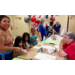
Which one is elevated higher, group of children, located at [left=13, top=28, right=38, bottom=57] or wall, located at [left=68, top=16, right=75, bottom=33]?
wall, located at [left=68, top=16, right=75, bottom=33]

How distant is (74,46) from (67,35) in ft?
0.61

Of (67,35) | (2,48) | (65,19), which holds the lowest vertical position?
(2,48)

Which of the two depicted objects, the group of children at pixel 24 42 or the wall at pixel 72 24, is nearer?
the group of children at pixel 24 42

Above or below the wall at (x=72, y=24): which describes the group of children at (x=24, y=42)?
below

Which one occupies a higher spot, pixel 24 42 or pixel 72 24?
pixel 72 24

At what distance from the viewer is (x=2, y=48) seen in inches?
29.6

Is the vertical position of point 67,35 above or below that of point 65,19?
below

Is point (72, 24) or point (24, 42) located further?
point (72, 24)

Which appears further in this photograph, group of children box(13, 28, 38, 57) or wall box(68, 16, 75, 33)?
wall box(68, 16, 75, 33)
